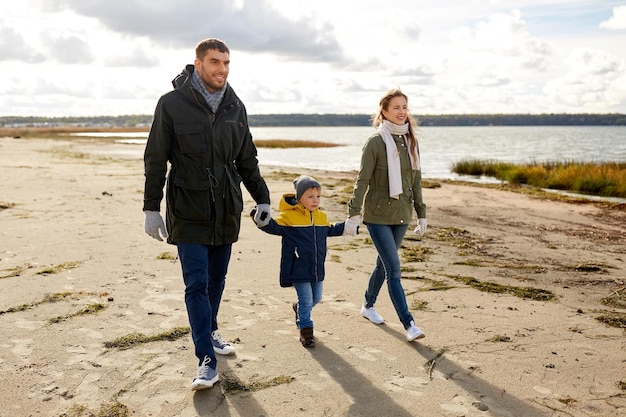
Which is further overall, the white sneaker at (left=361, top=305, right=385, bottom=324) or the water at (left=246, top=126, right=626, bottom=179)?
the water at (left=246, top=126, right=626, bottom=179)

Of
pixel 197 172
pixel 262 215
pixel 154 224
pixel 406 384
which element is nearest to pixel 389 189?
pixel 262 215

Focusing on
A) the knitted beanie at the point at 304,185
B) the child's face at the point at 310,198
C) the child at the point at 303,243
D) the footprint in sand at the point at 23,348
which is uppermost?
the knitted beanie at the point at 304,185

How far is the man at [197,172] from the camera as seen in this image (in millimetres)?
3785

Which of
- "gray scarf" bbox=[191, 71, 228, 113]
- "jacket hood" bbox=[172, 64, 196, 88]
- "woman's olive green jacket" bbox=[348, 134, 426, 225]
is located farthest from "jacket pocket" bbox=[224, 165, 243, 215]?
"woman's olive green jacket" bbox=[348, 134, 426, 225]

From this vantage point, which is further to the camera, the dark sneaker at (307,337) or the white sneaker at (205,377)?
the dark sneaker at (307,337)

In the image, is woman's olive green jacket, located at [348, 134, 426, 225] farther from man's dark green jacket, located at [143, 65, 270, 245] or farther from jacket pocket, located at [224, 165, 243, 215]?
man's dark green jacket, located at [143, 65, 270, 245]

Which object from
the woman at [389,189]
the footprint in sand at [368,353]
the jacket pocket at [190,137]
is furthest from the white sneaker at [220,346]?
the jacket pocket at [190,137]

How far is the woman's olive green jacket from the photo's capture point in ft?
15.8

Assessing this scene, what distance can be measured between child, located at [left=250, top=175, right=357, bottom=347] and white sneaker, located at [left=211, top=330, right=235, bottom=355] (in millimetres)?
583

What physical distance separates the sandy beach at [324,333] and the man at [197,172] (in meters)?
0.60

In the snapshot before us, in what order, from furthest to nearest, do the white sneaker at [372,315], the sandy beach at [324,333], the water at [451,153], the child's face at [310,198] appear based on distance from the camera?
the water at [451,153]
the white sneaker at [372,315]
the child's face at [310,198]
the sandy beach at [324,333]

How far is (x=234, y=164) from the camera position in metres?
4.21

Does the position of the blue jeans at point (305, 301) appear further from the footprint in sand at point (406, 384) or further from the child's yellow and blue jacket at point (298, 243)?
the footprint in sand at point (406, 384)

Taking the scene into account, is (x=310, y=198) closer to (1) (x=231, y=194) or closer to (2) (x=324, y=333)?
(1) (x=231, y=194)
